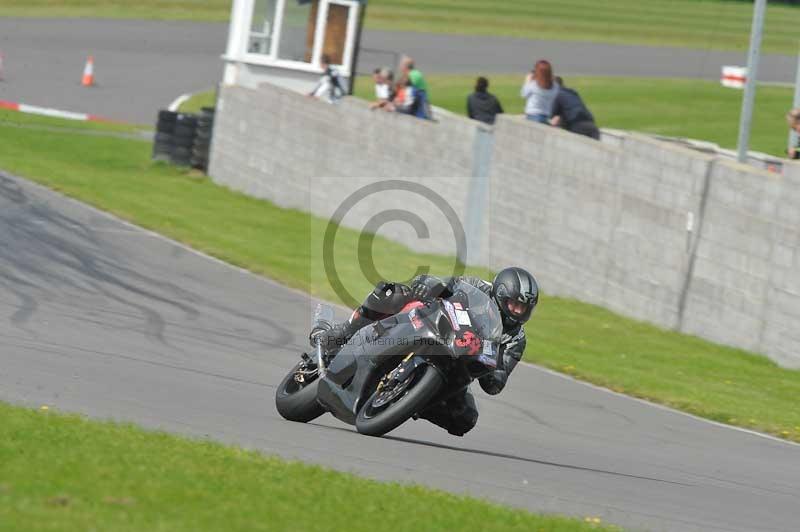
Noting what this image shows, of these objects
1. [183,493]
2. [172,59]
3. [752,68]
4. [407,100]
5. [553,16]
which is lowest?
[183,493]

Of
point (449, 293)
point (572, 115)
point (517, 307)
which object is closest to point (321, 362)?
Answer: point (449, 293)

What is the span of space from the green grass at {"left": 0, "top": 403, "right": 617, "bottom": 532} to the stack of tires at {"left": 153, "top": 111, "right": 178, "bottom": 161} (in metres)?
19.0

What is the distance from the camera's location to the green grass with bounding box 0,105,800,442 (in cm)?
1293

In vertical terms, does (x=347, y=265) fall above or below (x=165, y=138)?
below

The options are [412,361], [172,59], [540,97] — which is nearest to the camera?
[412,361]

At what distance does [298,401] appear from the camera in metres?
8.95

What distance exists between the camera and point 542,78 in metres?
18.6

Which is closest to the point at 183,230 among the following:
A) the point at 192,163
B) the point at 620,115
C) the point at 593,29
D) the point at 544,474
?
the point at 192,163

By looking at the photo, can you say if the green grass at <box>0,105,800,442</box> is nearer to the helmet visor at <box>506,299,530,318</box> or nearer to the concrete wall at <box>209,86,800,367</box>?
the concrete wall at <box>209,86,800,367</box>

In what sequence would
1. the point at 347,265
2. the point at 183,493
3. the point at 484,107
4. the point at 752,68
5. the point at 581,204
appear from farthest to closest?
the point at 484,107 → the point at 347,265 → the point at 581,204 → the point at 752,68 → the point at 183,493

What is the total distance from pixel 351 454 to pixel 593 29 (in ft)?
142

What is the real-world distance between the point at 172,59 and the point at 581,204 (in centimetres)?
2312

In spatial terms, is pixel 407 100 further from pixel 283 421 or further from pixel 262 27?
pixel 283 421

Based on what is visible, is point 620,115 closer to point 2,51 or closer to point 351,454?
point 2,51
